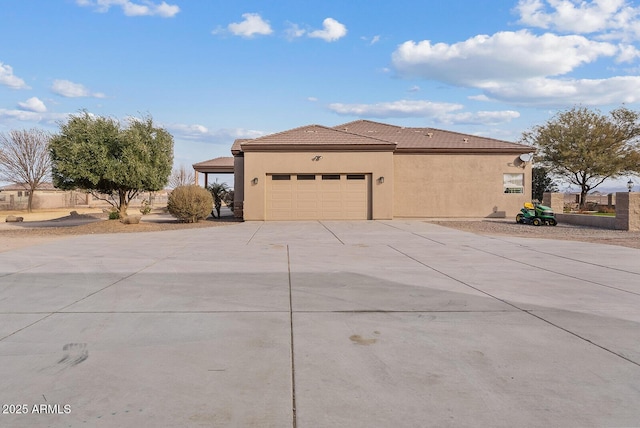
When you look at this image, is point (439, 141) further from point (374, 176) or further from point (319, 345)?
point (319, 345)

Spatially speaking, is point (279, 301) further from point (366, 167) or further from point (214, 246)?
point (366, 167)

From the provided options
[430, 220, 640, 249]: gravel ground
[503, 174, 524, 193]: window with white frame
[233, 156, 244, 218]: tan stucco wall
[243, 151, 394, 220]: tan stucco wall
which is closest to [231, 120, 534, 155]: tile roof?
[243, 151, 394, 220]: tan stucco wall

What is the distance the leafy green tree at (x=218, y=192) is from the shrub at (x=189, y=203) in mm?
4921

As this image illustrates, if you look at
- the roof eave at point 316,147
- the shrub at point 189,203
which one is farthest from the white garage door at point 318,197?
the shrub at point 189,203

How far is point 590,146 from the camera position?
3706 centimetres

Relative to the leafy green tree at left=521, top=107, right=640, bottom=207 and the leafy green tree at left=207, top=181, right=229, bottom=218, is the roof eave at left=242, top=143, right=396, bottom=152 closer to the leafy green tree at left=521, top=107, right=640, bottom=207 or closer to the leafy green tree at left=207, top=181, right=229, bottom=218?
the leafy green tree at left=207, top=181, right=229, bottom=218

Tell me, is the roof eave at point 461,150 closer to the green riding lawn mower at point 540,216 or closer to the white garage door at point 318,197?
the white garage door at point 318,197

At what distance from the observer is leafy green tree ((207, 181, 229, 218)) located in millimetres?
29703

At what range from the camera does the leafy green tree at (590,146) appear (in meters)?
36.9

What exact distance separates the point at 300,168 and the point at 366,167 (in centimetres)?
373

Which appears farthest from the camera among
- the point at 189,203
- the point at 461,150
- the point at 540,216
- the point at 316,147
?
the point at 461,150

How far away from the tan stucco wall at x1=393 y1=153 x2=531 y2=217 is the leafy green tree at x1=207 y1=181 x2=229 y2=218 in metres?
11.4

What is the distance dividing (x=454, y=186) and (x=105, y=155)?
19.3 m

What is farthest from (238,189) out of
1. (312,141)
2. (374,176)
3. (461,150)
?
(461,150)
